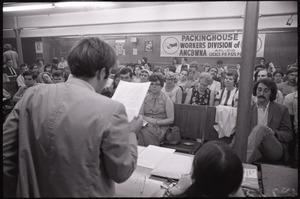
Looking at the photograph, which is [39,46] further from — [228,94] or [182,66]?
[228,94]

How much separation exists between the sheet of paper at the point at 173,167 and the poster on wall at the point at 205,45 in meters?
7.55

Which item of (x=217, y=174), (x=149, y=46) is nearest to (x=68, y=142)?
(x=217, y=174)

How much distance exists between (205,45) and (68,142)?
9051mm

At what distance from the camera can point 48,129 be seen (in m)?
0.80

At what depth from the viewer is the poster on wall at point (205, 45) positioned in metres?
8.62

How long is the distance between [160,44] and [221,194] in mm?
9562

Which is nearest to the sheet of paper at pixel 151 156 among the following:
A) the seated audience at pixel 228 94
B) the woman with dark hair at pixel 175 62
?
the seated audience at pixel 228 94

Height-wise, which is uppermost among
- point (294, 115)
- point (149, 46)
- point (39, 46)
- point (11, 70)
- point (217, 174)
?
point (39, 46)

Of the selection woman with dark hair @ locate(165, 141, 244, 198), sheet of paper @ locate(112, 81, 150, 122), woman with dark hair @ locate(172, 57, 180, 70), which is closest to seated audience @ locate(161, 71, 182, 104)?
sheet of paper @ locate(112, 81, 150, 122)

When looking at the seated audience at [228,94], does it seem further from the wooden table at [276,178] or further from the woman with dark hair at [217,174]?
the woman with dark hair at [217,174]

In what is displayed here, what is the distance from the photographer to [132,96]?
3.68ft

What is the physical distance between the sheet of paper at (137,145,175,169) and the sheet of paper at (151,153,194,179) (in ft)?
0.14

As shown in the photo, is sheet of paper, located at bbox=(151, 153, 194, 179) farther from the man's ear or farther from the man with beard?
the man with beard

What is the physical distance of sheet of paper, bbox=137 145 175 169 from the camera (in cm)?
156
